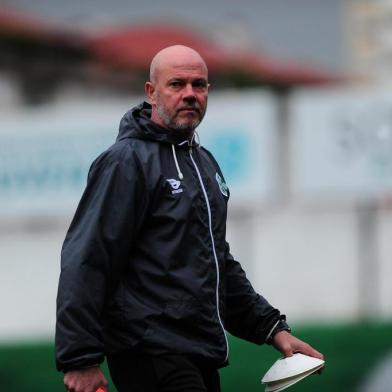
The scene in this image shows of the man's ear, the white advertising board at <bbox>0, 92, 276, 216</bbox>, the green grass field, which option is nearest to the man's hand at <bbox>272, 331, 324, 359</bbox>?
the man's ear

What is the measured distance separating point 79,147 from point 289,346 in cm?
958

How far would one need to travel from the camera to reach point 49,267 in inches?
538

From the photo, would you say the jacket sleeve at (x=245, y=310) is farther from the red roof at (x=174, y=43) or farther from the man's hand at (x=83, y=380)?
the red roof at (x=174, y=43)

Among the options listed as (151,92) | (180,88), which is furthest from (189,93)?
(151,92)

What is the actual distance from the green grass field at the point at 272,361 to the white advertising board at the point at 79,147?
142 inches

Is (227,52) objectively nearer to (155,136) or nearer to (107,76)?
(107,76)

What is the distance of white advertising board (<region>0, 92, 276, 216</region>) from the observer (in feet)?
43.2

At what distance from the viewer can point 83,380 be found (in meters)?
3.97

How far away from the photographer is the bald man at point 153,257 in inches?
159

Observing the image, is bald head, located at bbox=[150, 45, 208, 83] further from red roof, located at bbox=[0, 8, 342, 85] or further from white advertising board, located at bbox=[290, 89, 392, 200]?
red roof, located at bbox=[0, 8, 342, 85]

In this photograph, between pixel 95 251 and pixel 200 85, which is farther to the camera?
pixel 200 85

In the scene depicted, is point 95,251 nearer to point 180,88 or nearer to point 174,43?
point 180,88

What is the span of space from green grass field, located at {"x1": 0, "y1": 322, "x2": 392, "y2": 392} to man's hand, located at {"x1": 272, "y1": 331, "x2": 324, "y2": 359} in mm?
4574

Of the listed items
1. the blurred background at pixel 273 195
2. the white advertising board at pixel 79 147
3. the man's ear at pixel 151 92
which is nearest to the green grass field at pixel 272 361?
the blurred background at pixel 273 195
